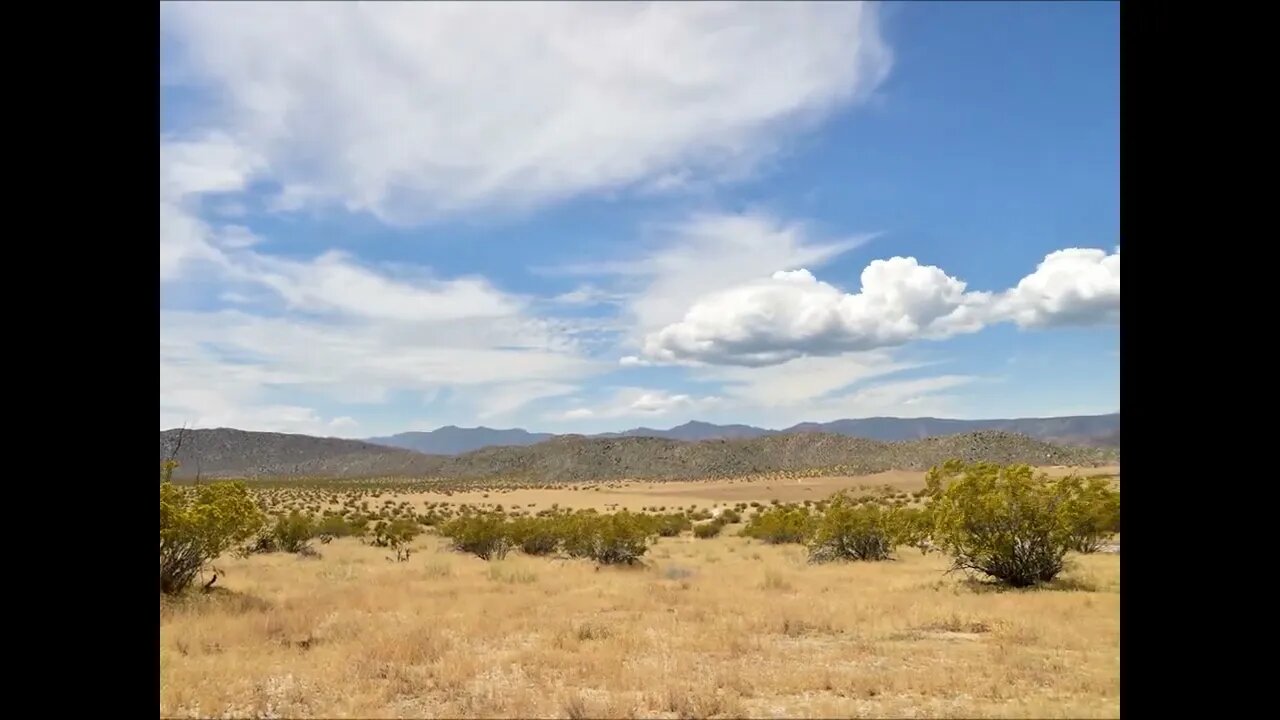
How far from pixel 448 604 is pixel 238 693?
217 inches

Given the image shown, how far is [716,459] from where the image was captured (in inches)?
4547

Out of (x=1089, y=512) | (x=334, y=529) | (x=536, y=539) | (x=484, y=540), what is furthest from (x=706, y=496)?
(x=1089, y=512)

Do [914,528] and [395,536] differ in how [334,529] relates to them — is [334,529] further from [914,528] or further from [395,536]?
[914,528]

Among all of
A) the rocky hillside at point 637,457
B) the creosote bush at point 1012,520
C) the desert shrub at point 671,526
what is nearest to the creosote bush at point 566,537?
the desert shrub at point 671,526

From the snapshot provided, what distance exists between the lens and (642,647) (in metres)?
10.4

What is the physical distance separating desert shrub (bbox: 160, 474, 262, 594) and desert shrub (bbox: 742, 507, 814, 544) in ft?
54.6

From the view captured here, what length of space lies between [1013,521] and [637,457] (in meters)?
107

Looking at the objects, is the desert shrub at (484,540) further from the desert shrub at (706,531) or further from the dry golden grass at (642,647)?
the desert shrub at (706,531)

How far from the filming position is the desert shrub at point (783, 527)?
2533 cm

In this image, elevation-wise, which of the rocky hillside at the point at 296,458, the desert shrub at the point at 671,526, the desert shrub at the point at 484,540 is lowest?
the rocky hillside at the point at 296,458

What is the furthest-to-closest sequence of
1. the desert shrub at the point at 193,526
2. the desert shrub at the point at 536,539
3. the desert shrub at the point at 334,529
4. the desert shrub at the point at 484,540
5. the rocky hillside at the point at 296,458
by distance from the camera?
the rocky hillside at the point at 296,458 < the desert shrub at the point at 334,529 < the desert shrub at the point at 536,539 < the desert shrub at the point at 484,540 < the desert shrub at the point at 193,526

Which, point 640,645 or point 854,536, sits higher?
point 640,645

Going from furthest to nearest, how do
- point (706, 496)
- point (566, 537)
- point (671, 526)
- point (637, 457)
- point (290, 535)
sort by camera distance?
1. point (637, 457)
2. point (706, 496)
3. point (671, 526)
4. point (290, 535)
5. point (566, 537)

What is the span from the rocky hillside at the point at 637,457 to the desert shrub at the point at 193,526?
83995 millimetres
